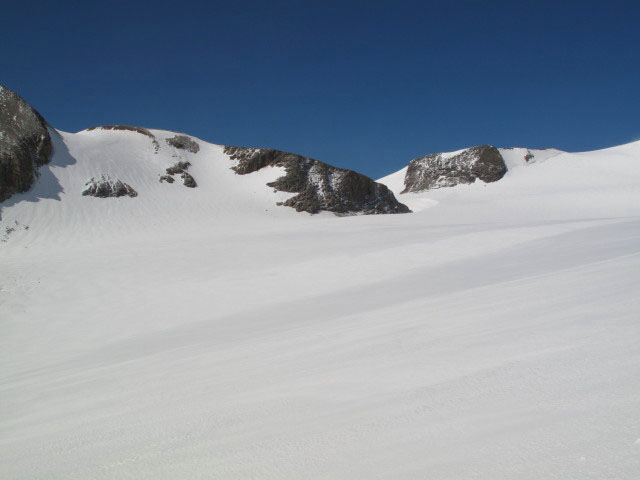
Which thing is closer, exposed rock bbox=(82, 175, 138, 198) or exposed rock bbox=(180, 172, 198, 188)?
exposed rock bbox=(82, 175, 138, 198)

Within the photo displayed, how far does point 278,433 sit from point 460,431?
92cm

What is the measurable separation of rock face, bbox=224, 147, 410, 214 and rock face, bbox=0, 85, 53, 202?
13.1 m

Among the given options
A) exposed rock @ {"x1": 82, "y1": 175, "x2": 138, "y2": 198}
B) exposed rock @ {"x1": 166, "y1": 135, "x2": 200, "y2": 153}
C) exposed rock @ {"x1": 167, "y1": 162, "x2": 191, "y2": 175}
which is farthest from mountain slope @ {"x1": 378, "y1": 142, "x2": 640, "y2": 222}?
exposed rock @ {"x1": 166, "y1": 135, "x2": 200, "y2": 153}

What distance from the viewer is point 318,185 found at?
103ft

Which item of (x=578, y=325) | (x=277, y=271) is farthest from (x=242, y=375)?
(x=277, y=271)

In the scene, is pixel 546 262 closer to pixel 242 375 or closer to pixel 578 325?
pixel 578 325

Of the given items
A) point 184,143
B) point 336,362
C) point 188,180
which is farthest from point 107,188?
point 336,362

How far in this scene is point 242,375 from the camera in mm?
3283

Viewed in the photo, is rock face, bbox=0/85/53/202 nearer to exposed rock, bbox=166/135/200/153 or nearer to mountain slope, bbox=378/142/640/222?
exposed rock, bbox=166/135/200/153

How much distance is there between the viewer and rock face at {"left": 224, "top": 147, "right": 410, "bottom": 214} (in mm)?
30545

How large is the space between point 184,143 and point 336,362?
34.7 m

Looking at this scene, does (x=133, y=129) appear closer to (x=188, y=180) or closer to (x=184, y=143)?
(x=184, y=143)

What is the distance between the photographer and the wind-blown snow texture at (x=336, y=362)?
73.0 inches

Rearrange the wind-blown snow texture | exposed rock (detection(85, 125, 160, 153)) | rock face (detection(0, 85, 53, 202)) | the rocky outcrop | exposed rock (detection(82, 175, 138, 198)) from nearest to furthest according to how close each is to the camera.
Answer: the wind-blown snow texture < rock face (detection(0, 85, 53, 202)) < exposed rock (detection(82, 175, 138, 198)) < the rocky outcrop < exposed rock (detection(85, 125, 160, 153))
